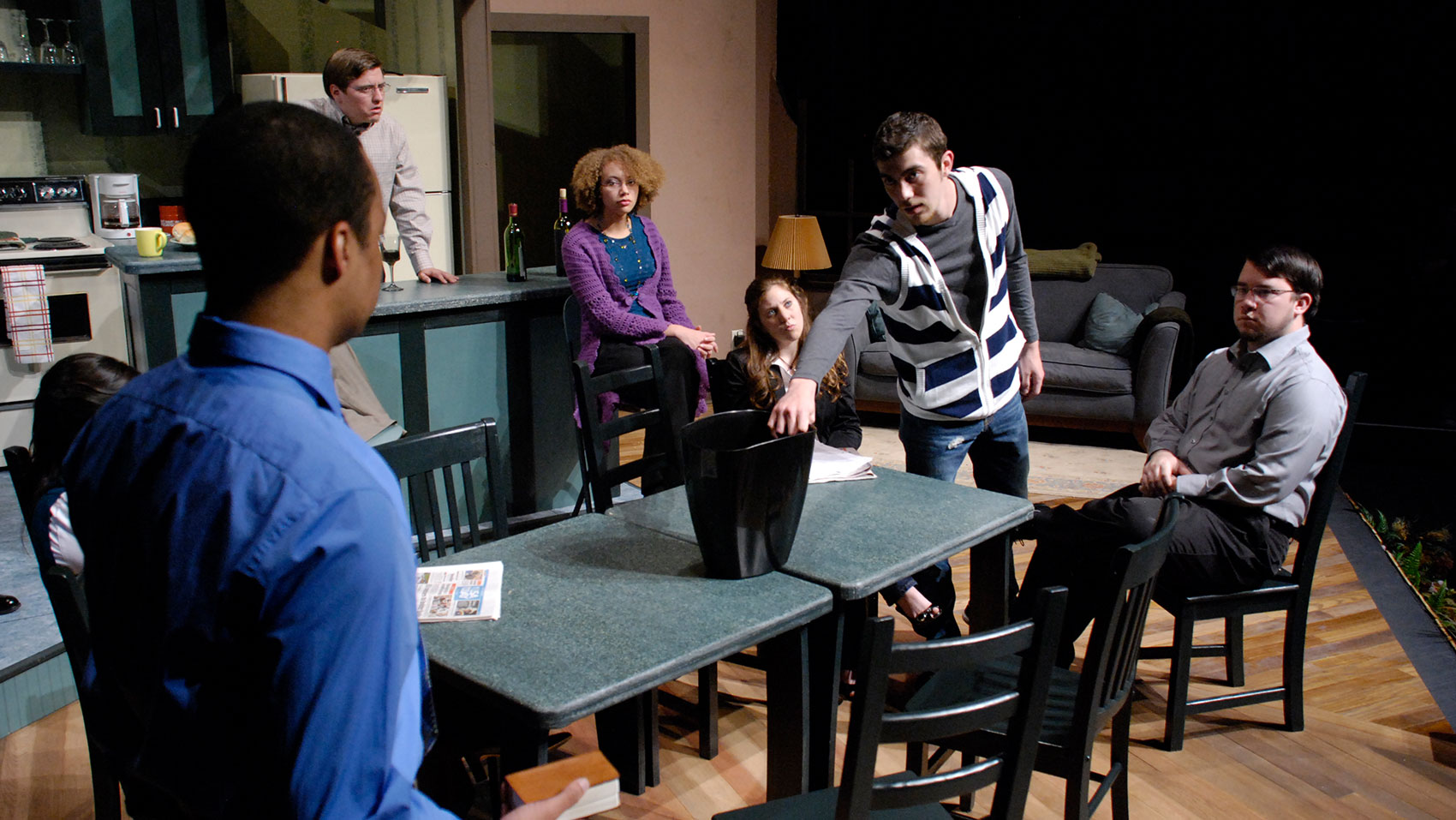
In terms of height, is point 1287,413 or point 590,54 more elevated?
point 590,54

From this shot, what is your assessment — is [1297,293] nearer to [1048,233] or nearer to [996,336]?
[996,336]

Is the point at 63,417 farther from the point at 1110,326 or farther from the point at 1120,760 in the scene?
the point at 1110,326

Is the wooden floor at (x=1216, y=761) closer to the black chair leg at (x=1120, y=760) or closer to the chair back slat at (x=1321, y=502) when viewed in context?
the black chair leg at (x=1120, y=760)

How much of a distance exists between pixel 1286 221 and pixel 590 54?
149 inches

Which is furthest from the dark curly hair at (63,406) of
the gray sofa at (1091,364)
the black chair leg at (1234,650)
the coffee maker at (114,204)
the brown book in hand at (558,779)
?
the coffee maker at (114,204)

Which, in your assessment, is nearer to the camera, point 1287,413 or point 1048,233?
point 1287,413

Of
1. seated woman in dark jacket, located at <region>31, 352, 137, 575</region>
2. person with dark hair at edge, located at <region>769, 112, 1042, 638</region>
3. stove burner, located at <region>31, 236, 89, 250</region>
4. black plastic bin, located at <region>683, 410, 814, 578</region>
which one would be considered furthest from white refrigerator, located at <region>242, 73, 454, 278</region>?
black plastic bin, located at <region>683, 410, 814, 578</region>

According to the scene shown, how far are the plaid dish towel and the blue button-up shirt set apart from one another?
4.05 meters

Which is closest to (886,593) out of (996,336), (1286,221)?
(996,336)

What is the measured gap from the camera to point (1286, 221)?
5.12 metres

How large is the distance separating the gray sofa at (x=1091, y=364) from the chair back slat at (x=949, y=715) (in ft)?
10.0

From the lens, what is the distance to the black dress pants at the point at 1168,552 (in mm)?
2373

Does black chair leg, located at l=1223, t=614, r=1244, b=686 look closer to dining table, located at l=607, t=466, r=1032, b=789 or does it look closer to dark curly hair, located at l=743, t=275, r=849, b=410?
dining table, located at l=607, t=466, r=1032, b=789

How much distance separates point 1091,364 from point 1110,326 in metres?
0.26
